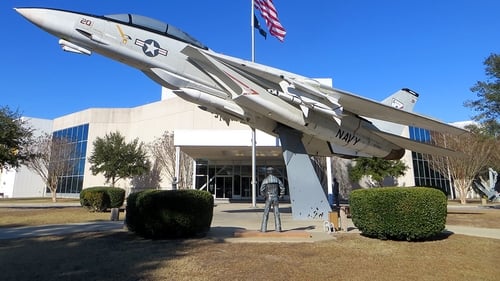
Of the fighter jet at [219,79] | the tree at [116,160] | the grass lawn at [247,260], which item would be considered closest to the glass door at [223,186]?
the tree at [116,160]

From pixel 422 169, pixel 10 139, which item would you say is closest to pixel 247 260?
pixel 10 139

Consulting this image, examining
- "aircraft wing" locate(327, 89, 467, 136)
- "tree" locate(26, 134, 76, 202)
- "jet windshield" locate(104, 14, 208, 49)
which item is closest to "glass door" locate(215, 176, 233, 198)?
"tree" locate(26, 134, 76, 202)

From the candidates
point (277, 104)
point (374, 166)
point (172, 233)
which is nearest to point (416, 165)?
point (374, 166)

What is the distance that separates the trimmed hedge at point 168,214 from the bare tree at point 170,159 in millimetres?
28992

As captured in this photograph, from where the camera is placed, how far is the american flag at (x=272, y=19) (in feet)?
60.8

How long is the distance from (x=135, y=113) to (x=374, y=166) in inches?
1313

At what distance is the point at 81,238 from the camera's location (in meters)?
9.36

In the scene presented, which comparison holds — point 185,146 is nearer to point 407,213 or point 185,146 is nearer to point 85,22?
point 85,22

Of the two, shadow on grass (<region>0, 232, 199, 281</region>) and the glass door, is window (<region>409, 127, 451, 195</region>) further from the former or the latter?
shadow on grass (<region>0, 232, 199, 281</region>)

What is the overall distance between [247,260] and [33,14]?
965 cm

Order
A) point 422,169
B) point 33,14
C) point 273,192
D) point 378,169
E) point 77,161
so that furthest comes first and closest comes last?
point 77,161
point 422,169
point 378,169
point 33,14
point 273,192

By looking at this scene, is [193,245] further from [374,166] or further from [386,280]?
[374,166]

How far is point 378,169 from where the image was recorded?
1299 inches

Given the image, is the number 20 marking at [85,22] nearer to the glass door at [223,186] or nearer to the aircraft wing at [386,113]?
the aircraft wing at [386,113]
